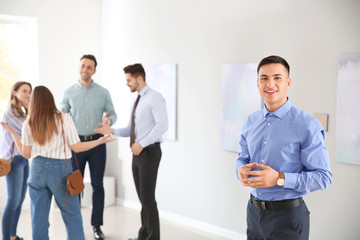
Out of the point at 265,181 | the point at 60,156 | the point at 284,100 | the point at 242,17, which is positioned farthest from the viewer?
the point at 242,17

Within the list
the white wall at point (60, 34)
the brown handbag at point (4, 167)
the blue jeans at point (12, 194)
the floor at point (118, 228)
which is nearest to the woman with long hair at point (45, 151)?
the brown handbag at point (4, 167)

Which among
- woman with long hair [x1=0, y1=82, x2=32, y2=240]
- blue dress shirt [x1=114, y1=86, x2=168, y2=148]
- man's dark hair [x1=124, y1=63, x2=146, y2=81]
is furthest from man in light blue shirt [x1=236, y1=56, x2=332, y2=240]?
woman with long hair [x1=0, y1=82, x2=32, y2=240]

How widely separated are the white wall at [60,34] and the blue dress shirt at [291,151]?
388 centimetres

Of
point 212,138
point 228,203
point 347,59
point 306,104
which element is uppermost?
point 347,59

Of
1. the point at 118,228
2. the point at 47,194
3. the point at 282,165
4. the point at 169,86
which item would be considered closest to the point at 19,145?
the point at 47,194

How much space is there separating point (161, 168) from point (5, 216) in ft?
6.62

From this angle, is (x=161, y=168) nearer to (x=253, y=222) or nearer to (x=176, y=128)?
(x=176, y=128)

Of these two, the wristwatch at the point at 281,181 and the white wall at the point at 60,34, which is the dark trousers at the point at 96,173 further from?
the wristwatch at the point at 281,181

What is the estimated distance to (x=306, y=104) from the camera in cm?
367

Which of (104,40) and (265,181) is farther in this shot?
(104,40)

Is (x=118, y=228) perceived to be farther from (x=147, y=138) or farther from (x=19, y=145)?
(x=19, y=145)

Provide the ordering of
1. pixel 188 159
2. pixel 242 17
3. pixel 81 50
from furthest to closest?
pixel 81 50 < pixel 188 159 < pixel 242 17

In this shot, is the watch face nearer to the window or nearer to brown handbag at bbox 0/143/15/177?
brown handbag at bbox 0/143/15/177

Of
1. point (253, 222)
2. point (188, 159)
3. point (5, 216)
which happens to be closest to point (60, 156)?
point (5, 216)
